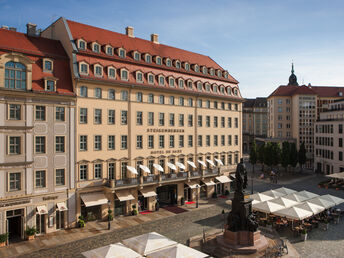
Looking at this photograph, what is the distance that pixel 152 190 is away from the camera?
3588 cm

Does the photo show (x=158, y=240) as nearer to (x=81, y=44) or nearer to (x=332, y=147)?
(x=81, y=44)

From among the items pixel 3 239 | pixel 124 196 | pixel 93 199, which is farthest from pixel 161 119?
pixel 3 239

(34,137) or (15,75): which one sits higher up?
(15,75)

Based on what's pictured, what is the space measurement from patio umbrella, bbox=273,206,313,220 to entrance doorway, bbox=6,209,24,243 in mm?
23290

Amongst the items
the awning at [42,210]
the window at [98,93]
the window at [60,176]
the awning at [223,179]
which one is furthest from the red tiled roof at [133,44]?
the awning at [42,210]

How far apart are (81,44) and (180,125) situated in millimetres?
16102

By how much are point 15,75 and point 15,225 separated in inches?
545

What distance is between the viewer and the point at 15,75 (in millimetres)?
26672

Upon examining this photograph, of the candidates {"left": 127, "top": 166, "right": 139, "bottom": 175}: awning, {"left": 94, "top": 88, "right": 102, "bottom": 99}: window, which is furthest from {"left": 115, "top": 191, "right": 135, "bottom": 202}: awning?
{"left": 94, "top": 88, "right": 102, "bottom": 99}: window

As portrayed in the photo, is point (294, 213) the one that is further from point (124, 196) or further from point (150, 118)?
point (150, 118)

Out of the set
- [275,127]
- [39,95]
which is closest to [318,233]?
[39,95]

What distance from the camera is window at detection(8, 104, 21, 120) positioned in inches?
1038

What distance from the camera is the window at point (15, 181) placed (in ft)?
86.3

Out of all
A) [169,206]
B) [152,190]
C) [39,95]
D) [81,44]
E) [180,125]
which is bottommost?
[169,206]
